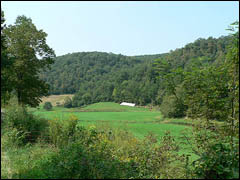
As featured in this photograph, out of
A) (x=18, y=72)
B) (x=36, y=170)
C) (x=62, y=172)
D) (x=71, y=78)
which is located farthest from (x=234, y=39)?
(x=71, y=78)

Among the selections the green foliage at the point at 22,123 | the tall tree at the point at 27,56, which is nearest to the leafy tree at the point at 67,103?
the tall tree at the point at 27,56

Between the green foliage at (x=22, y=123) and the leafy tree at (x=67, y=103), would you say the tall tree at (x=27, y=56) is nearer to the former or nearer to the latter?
the green foliage at (x=22, y=123)

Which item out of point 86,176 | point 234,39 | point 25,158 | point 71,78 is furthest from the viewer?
point 71,78

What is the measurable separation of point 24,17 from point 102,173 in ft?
46.8

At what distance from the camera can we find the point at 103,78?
116875mm

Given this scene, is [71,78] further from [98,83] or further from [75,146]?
[75,146]

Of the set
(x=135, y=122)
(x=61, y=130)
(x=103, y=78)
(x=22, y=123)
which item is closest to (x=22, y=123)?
(x=22, y=123)

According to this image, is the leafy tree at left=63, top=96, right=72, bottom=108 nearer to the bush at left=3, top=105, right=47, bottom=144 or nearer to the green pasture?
the green pasture

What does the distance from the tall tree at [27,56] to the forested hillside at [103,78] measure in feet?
204

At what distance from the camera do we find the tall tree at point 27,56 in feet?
46.5

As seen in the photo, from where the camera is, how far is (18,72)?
14.3 m

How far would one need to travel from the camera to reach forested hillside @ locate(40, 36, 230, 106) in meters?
85.1

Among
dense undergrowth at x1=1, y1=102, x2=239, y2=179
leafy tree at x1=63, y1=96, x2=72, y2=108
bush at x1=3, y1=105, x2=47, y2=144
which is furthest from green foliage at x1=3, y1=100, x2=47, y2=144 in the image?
leafy tree at x1=63, y1=96, x2=72, y2=108

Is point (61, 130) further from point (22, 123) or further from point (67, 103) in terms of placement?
point (67, 103)
